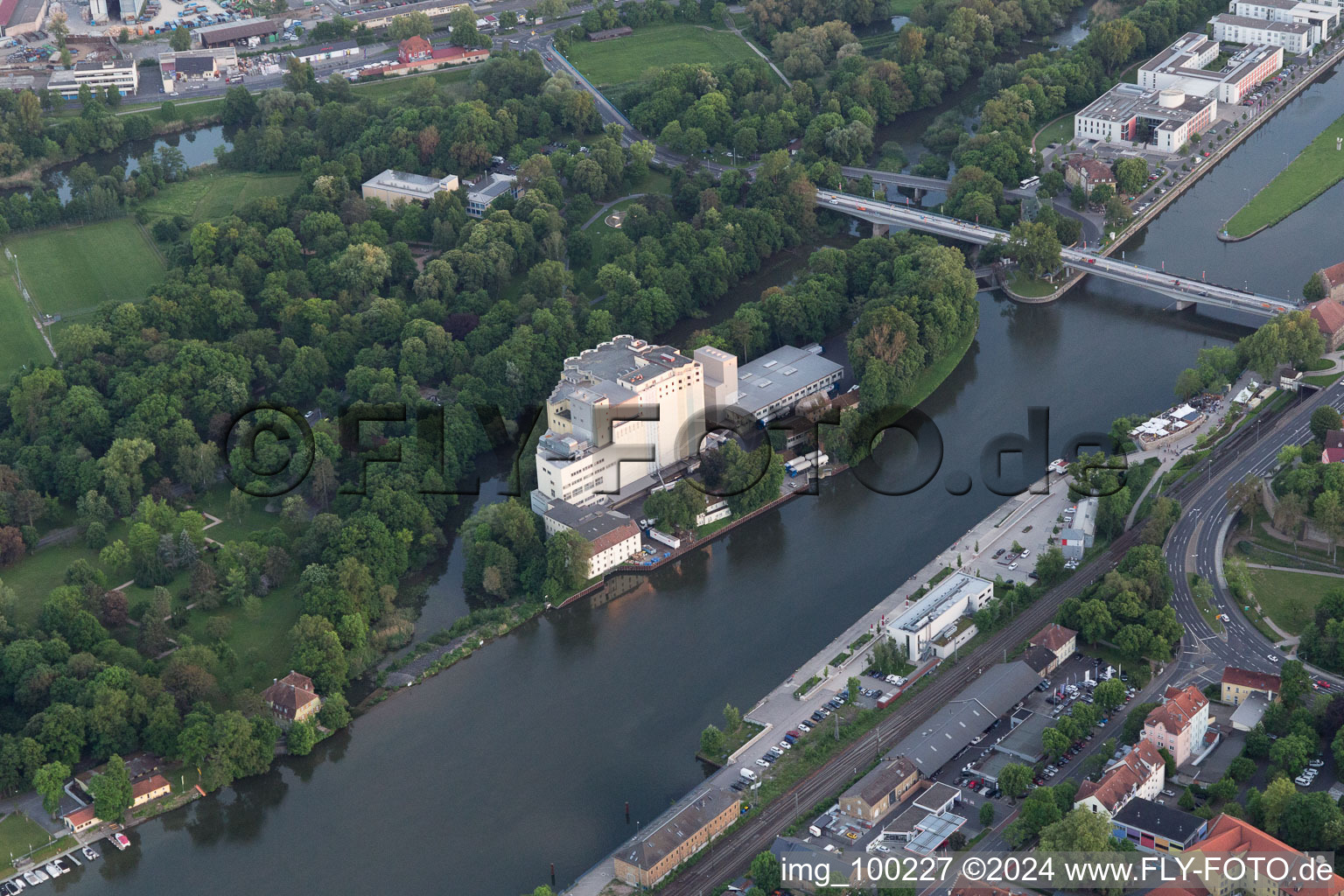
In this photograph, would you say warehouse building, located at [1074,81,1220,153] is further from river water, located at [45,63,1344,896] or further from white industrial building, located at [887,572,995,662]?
white industrial building, located at [887,572,995,662]

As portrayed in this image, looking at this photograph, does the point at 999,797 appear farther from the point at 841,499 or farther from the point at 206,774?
the point at 206,774

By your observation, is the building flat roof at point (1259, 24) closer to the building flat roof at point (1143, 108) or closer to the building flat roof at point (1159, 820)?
the building flat roof at point (1143, 108)

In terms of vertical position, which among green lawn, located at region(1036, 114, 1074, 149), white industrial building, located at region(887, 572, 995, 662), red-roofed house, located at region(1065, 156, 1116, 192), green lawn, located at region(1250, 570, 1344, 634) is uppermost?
green lawn, located at region(1036, 114, 1074, 149)

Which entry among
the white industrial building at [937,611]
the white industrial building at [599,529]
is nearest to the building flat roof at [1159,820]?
the white industrial building at [937,611]

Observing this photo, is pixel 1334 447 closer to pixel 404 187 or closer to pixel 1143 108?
pixel 1143 108

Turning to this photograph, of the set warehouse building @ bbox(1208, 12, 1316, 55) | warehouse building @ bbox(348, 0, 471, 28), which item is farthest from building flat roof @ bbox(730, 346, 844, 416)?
warehouse building @ bbox(348, 0, 471, 28)

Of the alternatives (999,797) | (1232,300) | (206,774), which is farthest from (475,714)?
(1232,300)

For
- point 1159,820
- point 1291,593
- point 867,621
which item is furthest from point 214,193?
point 1159,820
